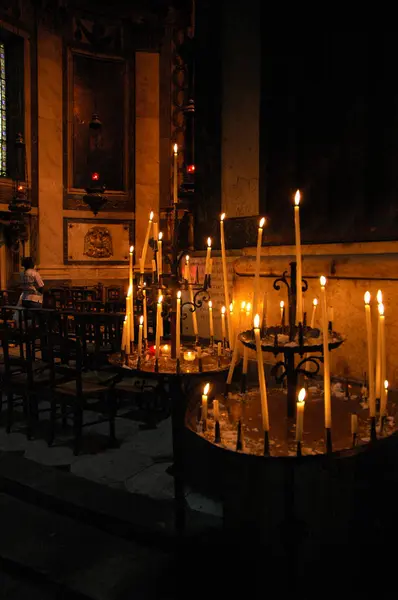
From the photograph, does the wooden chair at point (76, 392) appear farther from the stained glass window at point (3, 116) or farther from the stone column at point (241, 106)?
the stained glass window at point (3, 116)

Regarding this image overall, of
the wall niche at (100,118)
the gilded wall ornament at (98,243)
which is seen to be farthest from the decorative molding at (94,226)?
the wall niche at (100,118)

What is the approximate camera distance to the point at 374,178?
3344 mm

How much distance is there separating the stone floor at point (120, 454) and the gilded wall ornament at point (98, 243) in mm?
10244

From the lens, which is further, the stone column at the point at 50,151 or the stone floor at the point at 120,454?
the stone column at the point at 50,151

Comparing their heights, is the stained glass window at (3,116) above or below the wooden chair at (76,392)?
above

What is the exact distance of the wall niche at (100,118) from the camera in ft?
49.5

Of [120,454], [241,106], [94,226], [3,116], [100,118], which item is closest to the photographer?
[120,454]

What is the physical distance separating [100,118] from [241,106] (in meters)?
12.2

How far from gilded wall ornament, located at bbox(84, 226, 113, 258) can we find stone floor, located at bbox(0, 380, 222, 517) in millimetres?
10244

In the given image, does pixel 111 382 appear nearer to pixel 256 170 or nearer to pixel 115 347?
pixel 115 347

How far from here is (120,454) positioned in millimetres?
4160

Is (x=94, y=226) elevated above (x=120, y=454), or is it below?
above

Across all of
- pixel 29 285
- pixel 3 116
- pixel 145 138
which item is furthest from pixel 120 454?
pixel 145 138

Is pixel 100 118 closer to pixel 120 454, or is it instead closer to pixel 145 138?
pixel 145 138
